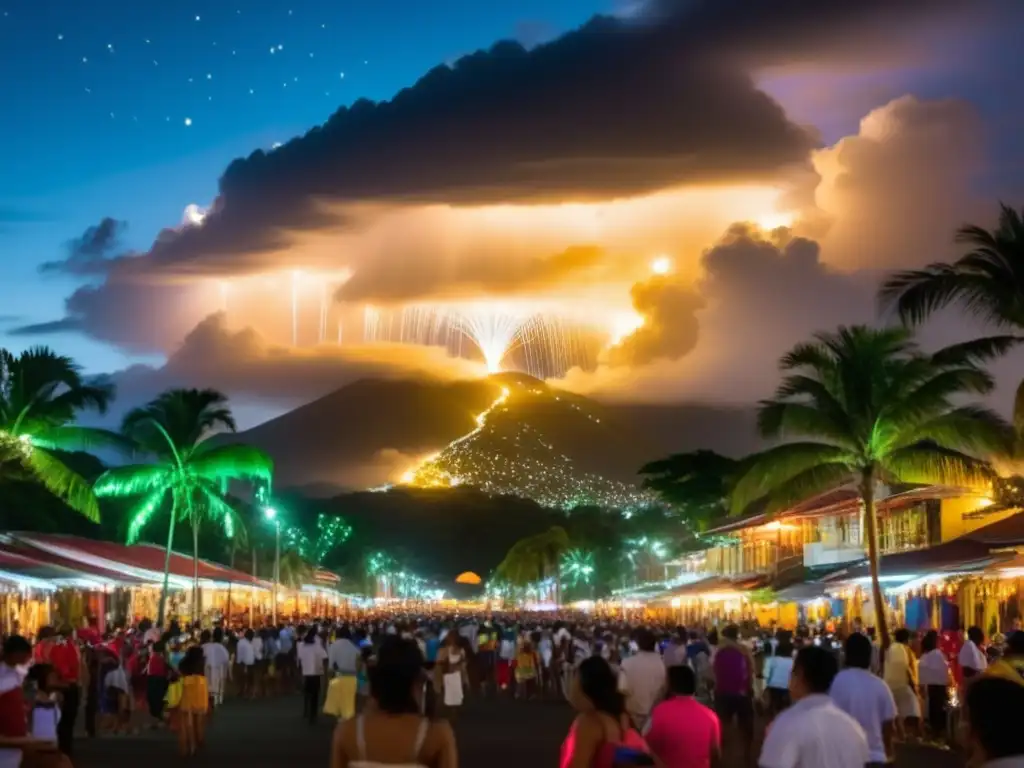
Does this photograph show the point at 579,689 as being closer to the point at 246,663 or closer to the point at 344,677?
the point at 344,677

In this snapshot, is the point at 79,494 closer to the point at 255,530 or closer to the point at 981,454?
the point at 981,454

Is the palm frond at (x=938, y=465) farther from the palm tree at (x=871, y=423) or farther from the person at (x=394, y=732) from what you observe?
the person at (x=394, y=732)


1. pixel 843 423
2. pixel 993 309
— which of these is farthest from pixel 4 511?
pixel 993 309

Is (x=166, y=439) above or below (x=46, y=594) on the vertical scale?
above

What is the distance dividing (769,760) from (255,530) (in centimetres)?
10640

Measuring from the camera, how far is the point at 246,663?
37312 mm

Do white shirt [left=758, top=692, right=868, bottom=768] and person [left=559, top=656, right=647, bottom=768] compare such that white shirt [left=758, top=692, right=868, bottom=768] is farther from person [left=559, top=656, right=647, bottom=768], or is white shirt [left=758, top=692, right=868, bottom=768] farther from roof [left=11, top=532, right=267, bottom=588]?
roof [left=11, top=532, right=267, bottom=588]

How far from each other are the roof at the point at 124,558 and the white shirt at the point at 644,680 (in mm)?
28494

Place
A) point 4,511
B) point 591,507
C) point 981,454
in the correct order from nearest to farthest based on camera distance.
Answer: point 981,454 → point 4,511 → point 591,507

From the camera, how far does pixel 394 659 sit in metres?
6.59

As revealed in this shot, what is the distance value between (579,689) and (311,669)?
2096cm

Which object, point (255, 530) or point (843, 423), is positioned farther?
point (255, 530)

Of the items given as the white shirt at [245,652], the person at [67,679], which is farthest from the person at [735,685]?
the white shirt at [245,652]

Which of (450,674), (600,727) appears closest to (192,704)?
(450,674)
